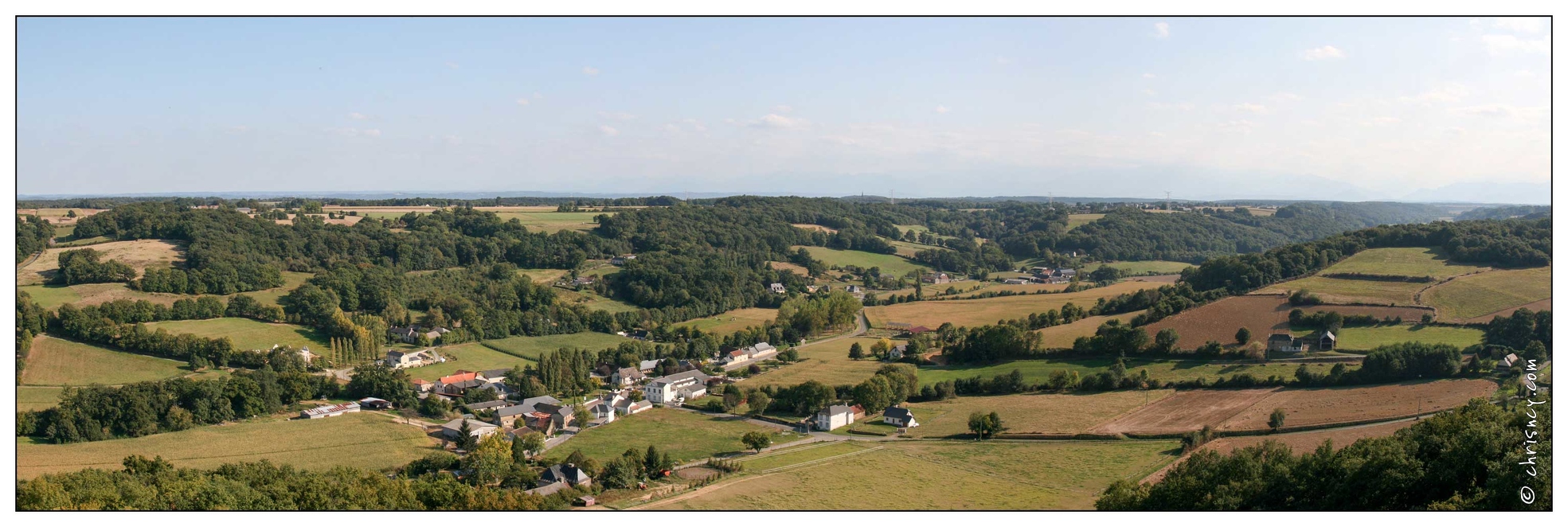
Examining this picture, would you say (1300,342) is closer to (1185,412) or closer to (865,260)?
(1185,412)

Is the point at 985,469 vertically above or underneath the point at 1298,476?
underneath

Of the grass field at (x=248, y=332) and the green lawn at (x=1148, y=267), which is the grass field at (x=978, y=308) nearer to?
the green lawn at (x=1148, y=267)

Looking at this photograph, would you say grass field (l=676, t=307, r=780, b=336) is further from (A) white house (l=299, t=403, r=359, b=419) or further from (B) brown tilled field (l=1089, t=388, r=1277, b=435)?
(B) brown tilled field (l=1089, t=388, r=1277, b=435)

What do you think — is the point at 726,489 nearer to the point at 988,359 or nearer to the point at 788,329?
the point at 988,359

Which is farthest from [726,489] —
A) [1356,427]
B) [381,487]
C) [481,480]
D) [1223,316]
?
[1223,316]

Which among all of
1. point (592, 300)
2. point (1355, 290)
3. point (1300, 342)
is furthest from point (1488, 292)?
point (592, 300)

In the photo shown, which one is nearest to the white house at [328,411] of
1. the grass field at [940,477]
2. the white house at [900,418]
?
the grass field at [940,477]
